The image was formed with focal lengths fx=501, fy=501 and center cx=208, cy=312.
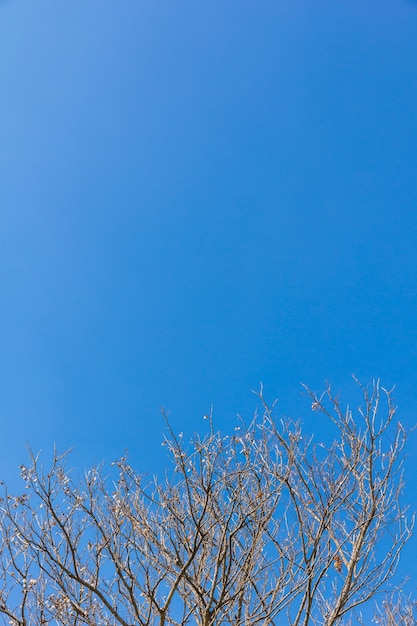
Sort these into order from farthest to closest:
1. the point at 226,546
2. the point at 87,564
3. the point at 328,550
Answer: the point at 87,564, the point at 328,550, the point at 226,546

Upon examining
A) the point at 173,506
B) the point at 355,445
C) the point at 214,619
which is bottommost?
the point at 214,619

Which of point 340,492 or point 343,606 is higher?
point 340,492

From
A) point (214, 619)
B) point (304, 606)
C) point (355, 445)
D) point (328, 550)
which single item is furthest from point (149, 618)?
point (355, 445)

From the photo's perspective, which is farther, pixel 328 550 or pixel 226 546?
pixel 328 550

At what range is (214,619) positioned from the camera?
4.47m

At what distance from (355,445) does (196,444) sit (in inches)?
68.0

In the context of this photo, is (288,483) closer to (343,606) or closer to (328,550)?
(328,550)

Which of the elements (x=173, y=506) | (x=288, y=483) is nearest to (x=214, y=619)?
(x=173, y=506)

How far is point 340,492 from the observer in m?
5.00

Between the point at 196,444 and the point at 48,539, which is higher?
the point at 196,444

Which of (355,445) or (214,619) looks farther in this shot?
(355,445)

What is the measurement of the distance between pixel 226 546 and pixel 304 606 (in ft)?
2.98

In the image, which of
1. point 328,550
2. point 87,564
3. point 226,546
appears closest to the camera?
point 226,546

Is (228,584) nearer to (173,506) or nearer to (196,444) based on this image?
(173,506)
